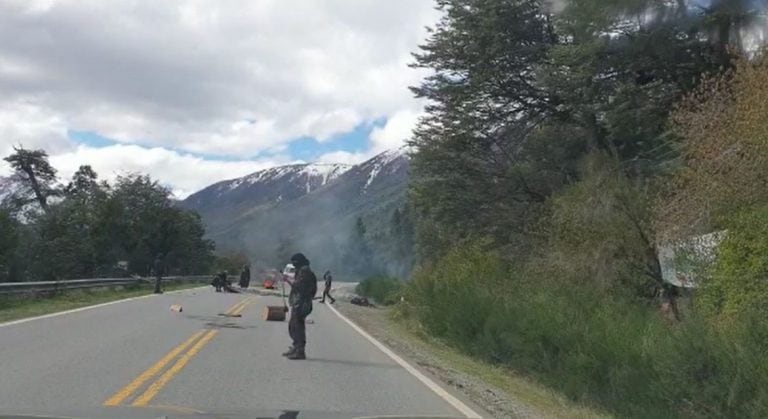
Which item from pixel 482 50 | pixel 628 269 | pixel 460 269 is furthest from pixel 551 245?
pixel 482 50

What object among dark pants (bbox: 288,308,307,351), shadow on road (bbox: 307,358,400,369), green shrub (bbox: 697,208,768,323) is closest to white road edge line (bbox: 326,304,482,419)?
shadow on road (bbox: 307,358,400,369)

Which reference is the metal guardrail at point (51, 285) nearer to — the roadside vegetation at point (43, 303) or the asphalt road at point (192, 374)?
the roadside vegetation at point (43, 303)

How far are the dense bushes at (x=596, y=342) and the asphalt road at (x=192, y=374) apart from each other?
12.8ft

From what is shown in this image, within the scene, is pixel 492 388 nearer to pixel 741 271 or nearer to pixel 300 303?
Answer: pixel 300 303

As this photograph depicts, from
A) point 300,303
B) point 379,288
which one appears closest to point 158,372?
point 300,303

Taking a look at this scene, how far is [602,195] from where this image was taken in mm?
22812

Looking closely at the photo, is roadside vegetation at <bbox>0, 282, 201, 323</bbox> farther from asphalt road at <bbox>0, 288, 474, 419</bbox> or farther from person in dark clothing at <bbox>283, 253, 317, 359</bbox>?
person in dark clothing at <bbox>283, 253, 317, 359</bbox>

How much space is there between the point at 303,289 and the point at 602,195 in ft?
33.5

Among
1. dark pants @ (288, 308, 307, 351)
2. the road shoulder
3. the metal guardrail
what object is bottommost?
the road shoulder

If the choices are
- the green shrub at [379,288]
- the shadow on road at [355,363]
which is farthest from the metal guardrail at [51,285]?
the shadow on road at [355,363]

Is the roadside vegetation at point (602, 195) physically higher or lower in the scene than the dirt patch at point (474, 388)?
higher

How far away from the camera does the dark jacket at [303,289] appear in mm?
15602

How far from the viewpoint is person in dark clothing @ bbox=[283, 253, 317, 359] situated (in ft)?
49.8

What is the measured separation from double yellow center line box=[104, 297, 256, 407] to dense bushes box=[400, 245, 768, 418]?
731 cm
